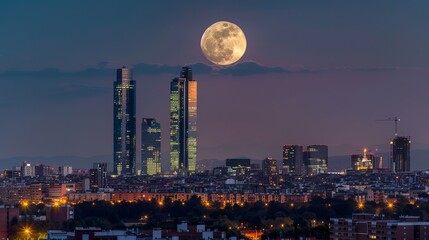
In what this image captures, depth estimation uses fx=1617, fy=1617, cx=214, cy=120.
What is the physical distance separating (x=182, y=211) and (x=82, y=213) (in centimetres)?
673

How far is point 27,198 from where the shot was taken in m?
104

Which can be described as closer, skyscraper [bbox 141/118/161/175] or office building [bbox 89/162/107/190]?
office building [bbox 89/162/107/190]

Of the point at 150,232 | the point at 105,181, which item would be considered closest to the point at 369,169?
the point at 105,181

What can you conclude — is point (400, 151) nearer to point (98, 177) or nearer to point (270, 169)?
point (270, 169)

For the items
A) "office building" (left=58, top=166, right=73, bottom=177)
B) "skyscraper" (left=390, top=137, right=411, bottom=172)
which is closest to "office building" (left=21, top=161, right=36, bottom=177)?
"office building" (left=58, top=166, right=73, bottom=177)

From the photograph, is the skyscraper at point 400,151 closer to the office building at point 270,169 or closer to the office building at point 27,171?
the office building at point 270,169

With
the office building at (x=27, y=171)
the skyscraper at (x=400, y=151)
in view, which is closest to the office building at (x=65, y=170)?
the office building at (x=27, y=171)

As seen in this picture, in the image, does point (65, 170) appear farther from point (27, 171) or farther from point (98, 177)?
point (98, 177)

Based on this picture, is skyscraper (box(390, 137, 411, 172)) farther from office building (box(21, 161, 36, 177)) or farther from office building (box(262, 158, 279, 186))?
office building (box(21, 161, 36, 177))

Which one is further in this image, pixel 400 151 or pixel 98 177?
pixel 400 151

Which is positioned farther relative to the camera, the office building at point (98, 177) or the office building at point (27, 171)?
the office building at point (27, 171)

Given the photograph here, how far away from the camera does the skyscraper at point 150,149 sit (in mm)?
172125

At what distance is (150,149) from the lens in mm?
172625

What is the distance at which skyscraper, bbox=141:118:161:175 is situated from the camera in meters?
172
